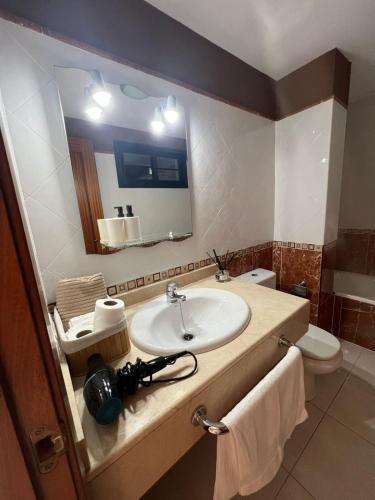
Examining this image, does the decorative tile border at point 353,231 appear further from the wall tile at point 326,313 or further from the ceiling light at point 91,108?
the ceiling light at point 91,108

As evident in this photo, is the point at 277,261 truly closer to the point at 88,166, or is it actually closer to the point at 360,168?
the point at 360,168

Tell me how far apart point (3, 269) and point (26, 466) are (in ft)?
0.83

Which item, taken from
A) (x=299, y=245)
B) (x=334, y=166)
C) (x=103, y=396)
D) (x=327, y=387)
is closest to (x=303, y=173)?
(x=334, y=166)

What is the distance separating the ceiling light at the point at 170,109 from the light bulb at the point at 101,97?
0.89 ft

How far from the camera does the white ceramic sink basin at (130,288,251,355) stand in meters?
0.67

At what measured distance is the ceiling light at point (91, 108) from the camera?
2.66 ft

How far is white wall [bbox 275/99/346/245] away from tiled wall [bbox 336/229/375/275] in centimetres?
78

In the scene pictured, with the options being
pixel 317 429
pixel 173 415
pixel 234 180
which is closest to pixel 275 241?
pixel 234 180

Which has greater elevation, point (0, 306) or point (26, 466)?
point (0, 306)

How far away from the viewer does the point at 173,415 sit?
1.59 feet

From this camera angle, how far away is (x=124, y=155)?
36.1 inches

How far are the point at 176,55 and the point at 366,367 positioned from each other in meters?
2.29

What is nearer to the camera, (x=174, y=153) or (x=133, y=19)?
(x=133, y=19)

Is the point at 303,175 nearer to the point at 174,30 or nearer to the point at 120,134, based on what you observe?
the point at 174,30
